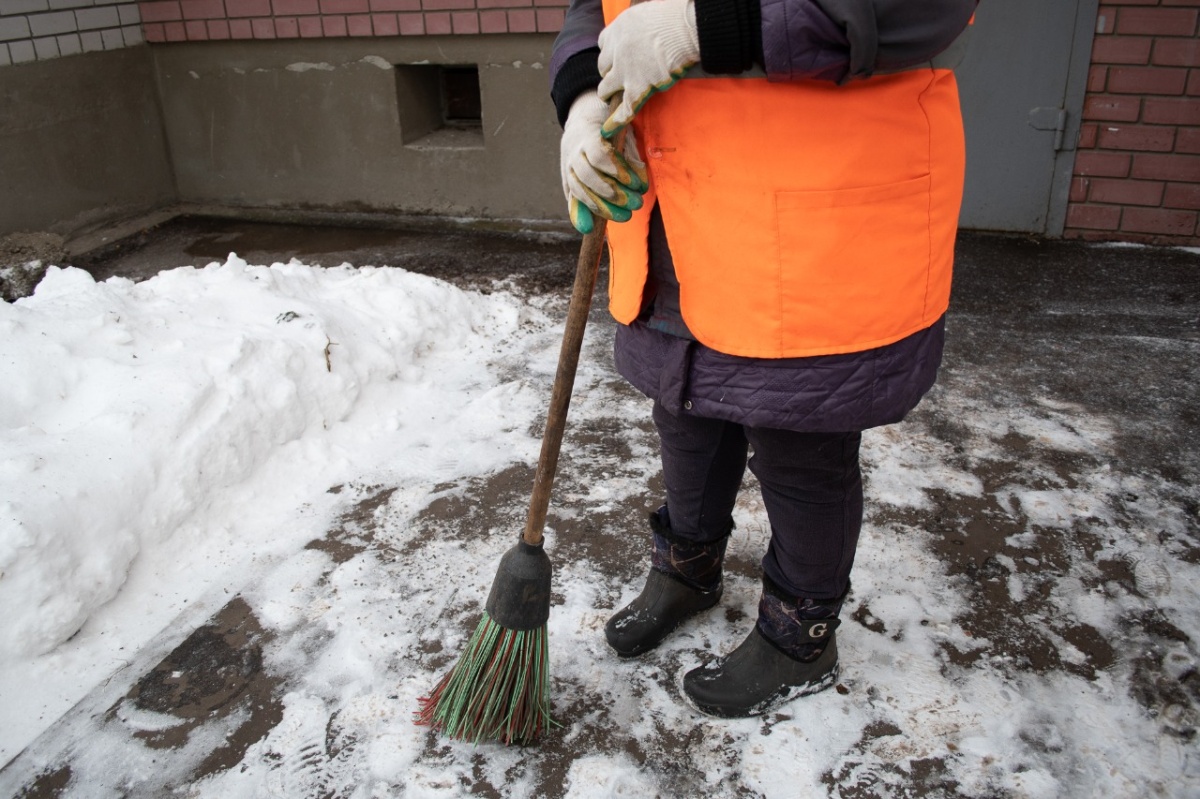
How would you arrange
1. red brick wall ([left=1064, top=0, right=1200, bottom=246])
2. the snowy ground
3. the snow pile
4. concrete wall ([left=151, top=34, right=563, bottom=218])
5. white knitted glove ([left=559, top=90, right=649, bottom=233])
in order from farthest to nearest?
concrete wall ([left=151, top=34, right=563, bottom=218]) → red brick wall ([left=1064, top=0, right=1200, bottom=246]) → the snow pile → the snowy ground → white knitted glove ([left=559, top=90, right=649, bottom=233])

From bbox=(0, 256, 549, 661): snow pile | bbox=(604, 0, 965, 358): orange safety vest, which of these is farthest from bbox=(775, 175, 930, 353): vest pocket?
bbox=(0, 256, 549, 661): snow pile

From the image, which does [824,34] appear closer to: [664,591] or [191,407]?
[664,591]

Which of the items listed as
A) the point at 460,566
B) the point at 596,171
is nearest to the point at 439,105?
the point at 460,566

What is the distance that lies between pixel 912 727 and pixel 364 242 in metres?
3.82

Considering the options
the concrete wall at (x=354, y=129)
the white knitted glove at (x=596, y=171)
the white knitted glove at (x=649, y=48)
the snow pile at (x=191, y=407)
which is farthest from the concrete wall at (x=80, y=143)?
the white knitted glove at (x=649, y=48)

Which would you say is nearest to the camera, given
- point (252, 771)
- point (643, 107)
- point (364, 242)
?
point (643, 107)

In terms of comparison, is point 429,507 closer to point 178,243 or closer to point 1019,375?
point 1019,375

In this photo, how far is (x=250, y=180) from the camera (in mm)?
5320

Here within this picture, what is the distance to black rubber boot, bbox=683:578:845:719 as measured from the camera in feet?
5.95

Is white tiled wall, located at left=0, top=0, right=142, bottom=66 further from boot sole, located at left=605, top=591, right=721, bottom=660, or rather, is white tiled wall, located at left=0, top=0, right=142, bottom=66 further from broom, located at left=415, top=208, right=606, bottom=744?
boot sole, located at left=605, top=591, right=721, bottom=660

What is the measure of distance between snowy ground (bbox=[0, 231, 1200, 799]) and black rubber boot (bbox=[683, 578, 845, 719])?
0.04 m

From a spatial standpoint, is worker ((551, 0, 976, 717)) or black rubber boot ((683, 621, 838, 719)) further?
black rubber boot ((683, 621, 838, 719))

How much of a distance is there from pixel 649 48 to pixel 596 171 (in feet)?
0.69

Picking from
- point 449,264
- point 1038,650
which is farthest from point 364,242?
point 1038,650
